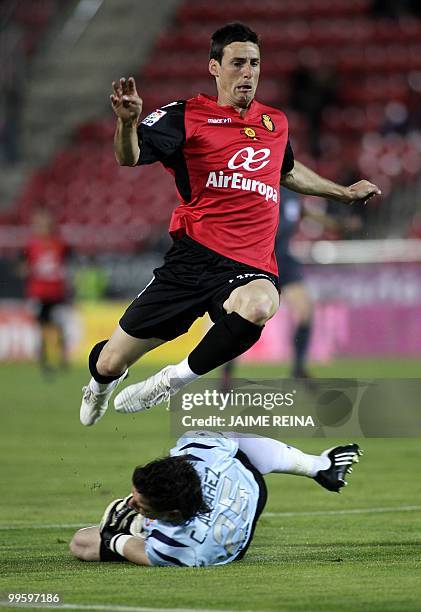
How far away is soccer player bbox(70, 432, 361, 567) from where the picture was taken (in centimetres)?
605

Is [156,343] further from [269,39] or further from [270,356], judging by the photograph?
[269,39]

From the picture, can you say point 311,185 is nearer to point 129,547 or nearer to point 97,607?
point 129,547

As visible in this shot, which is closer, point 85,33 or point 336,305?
point 336,305

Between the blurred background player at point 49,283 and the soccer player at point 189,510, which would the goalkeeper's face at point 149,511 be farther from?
the blurred background player at point 49,283

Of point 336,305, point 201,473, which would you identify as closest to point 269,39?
point 336,305

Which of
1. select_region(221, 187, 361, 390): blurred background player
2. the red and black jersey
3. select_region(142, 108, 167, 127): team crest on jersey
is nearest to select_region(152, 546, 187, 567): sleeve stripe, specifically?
the red and black jersey

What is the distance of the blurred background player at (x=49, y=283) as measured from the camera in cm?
2025

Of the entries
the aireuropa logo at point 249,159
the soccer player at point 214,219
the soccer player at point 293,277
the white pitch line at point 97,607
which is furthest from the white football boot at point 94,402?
the soccer player at point 293,277

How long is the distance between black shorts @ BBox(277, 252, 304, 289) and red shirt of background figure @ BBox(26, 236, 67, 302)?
6.73m

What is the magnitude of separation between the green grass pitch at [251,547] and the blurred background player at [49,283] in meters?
6.30

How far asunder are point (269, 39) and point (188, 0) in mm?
2671

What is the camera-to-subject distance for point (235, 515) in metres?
6.21

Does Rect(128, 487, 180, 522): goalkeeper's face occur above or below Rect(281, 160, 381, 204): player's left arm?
below

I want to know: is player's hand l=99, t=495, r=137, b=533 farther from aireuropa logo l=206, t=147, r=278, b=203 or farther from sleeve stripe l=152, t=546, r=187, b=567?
aireuropa logo l=206, t=147, r=278, b=203
